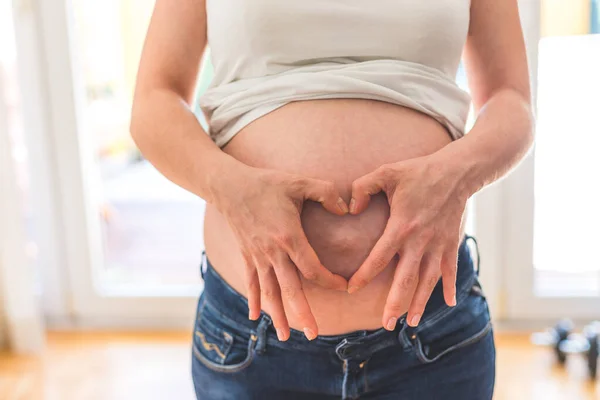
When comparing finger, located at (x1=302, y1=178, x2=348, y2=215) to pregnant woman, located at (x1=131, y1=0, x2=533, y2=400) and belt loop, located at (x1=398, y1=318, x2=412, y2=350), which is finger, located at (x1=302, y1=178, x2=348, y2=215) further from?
belt loop, located at (x1=398, y1=318, x2=412, y2=350)

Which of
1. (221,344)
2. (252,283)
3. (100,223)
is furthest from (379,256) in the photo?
(100,223)

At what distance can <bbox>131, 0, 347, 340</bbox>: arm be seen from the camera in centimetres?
59

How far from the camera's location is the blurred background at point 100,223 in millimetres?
1809

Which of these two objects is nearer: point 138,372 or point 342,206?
point 342,206

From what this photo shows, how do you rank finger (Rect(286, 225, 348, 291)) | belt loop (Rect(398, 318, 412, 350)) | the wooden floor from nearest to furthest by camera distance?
finger (Rect(286, 225, 348, 291)) → belt loop (Rect(398, 318, 412, 350)) → the wooden floor

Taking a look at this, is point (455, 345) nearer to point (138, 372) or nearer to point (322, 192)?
point (322, 192)

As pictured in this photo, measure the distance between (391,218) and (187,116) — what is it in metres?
0.27

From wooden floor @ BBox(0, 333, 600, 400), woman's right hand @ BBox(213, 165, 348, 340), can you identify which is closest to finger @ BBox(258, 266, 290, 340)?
woman's right hand @ BBox(213, 165, 348, 340)

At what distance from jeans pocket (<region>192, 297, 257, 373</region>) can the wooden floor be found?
106 centimetres

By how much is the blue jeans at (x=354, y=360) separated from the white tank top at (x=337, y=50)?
23 centimetres

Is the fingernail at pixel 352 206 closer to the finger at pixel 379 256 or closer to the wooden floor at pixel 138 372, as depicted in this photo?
the finger at pixel 379 256

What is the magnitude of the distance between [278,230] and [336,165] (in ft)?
0.41

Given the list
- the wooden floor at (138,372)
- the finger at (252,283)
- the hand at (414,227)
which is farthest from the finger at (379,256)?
the wooden floor at (138,372)

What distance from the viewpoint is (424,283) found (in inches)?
24.0
